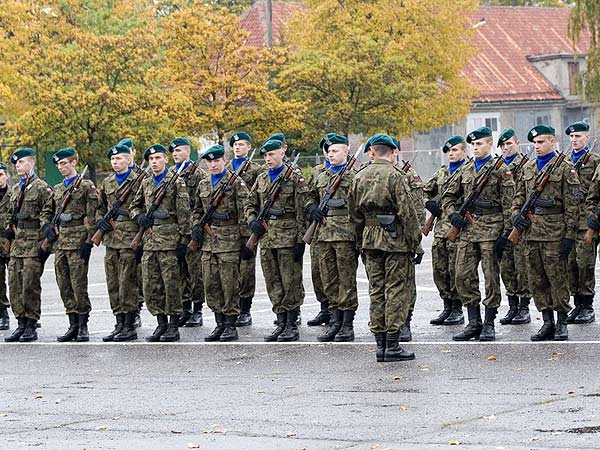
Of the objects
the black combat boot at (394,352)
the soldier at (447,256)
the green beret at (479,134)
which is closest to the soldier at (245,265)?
the soldier at (447,256)

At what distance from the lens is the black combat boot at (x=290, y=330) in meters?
14.2

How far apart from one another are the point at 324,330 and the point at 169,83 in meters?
24.2

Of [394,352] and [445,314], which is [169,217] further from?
[394,352]

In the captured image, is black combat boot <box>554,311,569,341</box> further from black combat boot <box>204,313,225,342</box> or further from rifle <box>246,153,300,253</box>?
black combat boot <box>204,313,225,342</box>

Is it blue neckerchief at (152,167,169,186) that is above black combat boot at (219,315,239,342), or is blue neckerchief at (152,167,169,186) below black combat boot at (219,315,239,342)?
above

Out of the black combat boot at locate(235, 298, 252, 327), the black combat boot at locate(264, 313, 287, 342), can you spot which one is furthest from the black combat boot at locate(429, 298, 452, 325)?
the black combat boot at locate(235, 298, 252, 327)

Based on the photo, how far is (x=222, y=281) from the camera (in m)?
14.6

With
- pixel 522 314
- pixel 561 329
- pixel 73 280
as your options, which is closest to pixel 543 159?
pixel 561 329

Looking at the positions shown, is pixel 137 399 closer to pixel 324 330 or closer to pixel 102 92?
pixel 324 330

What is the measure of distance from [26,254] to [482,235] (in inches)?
199

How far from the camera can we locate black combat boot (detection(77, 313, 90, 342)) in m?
15.2

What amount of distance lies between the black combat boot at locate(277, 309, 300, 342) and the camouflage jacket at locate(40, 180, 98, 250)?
230cm

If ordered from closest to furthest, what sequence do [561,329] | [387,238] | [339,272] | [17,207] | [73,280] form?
[387,238] < [561,329] < [339,272] < [73,280] < [17,207]

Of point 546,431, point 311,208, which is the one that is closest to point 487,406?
point 546,431
